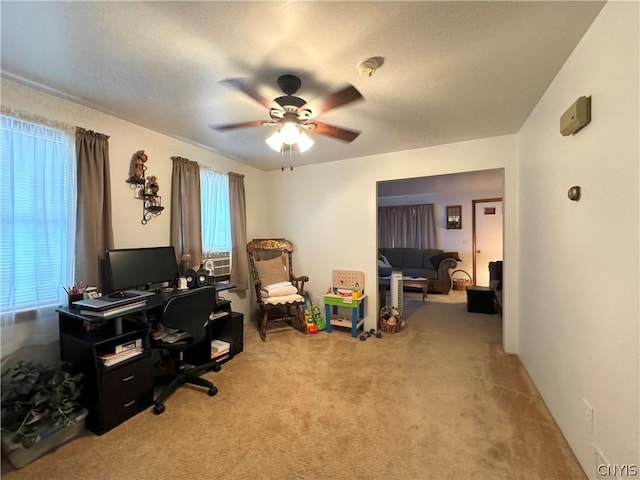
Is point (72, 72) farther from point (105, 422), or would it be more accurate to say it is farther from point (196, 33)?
point (105, 422)

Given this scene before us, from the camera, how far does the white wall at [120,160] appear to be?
6.35 feet

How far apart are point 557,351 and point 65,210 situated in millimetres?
3686

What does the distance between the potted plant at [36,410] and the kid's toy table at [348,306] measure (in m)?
2.55

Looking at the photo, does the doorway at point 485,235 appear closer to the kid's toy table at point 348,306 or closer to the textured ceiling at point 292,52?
the kid's toy table at point 348,306

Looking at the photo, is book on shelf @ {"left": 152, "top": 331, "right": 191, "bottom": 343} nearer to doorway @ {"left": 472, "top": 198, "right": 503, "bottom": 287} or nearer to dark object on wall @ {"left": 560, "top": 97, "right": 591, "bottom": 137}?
dark object on wall @ {"left": 560, "top": 97, "right": 591, "bottom": 137}

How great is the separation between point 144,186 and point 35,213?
845 mm

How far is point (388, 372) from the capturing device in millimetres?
2625

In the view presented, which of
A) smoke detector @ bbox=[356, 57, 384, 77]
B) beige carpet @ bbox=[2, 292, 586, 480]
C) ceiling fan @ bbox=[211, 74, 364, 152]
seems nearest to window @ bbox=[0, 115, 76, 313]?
beige carpet @ bbox=[2, 292, 586, 480]

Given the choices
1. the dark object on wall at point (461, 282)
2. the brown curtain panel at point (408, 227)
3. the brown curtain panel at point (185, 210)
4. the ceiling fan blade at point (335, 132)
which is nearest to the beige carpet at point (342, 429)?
the brown curtain panel at point (185, 210)

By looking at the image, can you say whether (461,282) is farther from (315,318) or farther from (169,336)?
(169,336)

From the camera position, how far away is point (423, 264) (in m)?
6.60

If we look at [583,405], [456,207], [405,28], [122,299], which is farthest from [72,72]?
[456,207]

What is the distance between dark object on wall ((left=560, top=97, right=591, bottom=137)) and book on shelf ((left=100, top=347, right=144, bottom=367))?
3.13 m

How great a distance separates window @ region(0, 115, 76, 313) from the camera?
1871mm
